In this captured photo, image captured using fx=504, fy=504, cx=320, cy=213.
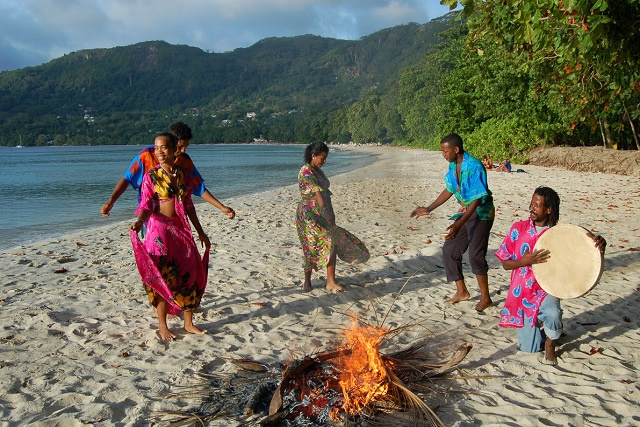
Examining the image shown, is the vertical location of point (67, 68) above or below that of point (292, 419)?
above

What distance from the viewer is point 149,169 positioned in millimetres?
4754

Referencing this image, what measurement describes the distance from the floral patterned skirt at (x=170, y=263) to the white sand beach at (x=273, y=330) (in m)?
0.43

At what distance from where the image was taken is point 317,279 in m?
6.80

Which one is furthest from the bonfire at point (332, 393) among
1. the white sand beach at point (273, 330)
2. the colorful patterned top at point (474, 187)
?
the colorful patterned top at point (474, 187)

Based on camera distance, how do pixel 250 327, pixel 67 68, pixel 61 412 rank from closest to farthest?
1. pixel 61 412
2. pixel 250 327
3. pixel 67 68

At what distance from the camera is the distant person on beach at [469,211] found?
509 centimetres

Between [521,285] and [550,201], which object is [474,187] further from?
[521,285]

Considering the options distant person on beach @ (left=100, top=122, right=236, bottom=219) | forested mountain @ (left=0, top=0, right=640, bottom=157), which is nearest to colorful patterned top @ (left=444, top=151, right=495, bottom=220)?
forested mountain @ (left=0, top=0, right=640, bottom=157)

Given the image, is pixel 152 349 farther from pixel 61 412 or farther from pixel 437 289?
pixel 437 289

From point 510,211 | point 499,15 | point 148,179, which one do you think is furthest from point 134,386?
point 510,211

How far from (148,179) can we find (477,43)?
6035 mm

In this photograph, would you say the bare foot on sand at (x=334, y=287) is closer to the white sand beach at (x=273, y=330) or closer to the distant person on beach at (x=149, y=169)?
the white sand beach at (x=273, y=330)

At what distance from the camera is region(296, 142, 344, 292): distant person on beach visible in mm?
5930

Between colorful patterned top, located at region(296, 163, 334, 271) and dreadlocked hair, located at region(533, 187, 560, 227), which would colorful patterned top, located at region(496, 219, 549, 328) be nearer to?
dreadlocked hair, located at region(533, 187, 560, 227)
